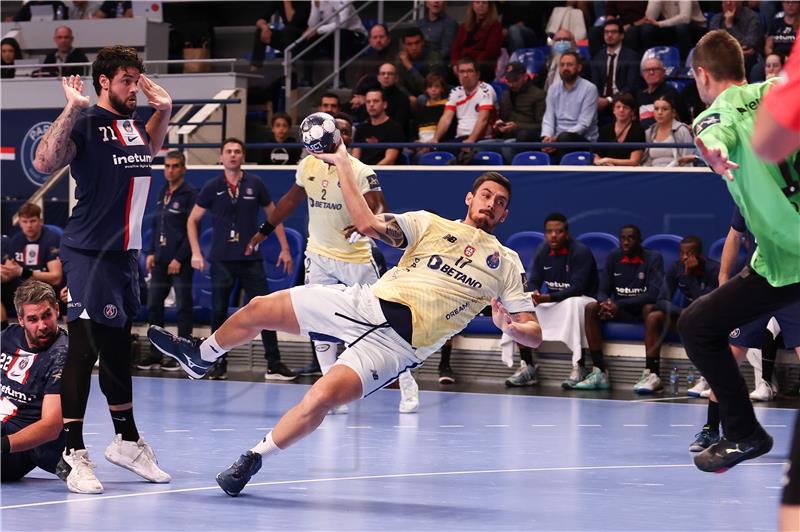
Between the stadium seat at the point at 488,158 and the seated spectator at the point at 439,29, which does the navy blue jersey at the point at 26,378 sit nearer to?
the stadium seat at the point at 488,158

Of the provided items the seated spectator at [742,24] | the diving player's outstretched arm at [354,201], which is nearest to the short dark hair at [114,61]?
the diving player's outstretched arm at [354,201]

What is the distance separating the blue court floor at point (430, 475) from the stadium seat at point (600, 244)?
2.42 meters

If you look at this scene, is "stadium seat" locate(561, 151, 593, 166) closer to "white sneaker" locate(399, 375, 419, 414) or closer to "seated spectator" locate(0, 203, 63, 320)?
"white sneaker" locate(399, 375, 419, 414)

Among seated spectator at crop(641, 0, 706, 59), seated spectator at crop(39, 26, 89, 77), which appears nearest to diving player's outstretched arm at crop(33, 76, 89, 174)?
seated spectator at crop(641, 0, 706, 59)

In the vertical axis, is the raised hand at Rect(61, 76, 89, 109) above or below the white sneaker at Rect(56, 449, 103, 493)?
above

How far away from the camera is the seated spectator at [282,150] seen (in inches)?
587

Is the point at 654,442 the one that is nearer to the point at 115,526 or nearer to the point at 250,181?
the point at 115,526

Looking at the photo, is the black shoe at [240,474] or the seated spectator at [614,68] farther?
the seated spectator at [614,68]

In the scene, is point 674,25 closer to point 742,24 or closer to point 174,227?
point 742,24

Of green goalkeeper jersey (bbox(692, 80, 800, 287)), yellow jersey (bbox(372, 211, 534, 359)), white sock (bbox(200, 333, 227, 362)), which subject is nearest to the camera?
green goalkeeper jersey (bbox(692, 80, 800, 287))

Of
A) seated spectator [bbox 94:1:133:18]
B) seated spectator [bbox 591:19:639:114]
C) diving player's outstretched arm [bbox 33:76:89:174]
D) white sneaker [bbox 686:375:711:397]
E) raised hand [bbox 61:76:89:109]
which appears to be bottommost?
white sneaker [bbox 686:375:711:397]

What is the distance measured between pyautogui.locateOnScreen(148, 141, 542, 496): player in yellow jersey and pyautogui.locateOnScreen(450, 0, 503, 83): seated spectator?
915 cm

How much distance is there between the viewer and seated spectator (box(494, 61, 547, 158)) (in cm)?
1438

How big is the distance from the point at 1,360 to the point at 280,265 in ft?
23.5
